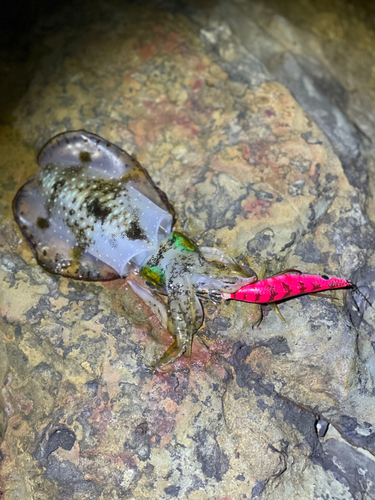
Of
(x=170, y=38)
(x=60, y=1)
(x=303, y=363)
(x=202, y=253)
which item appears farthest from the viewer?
(x=60, y=1)

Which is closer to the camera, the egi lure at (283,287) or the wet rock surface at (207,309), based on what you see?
the wet rock surface at (207,309)

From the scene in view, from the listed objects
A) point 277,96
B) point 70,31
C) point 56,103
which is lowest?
point 56,103

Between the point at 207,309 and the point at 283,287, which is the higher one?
the point at 283,287

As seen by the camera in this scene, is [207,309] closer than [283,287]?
No

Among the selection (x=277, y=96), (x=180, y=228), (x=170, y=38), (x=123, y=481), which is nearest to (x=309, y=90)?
(x=277, y=96)

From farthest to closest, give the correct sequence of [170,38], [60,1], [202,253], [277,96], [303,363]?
[60,1]
[170,38]
[277,96]
[202,253]
[303,363]

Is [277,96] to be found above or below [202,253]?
above

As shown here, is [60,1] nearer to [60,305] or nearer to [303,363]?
[60,305]

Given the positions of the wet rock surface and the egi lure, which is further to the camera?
the egi lure
